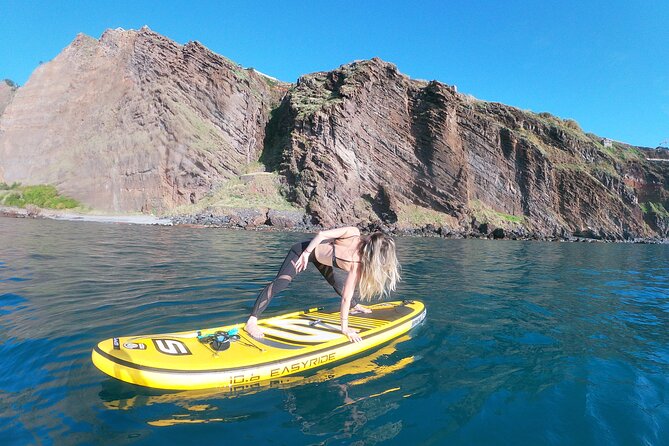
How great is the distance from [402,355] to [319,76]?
55534mm

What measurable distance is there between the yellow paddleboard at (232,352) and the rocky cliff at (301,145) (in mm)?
36129

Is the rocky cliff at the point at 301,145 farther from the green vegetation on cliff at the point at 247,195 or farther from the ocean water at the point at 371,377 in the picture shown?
the ocean water at the point at 371,377

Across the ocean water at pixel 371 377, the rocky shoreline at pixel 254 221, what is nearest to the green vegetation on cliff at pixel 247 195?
the rocky shoreline at pixel 254 221

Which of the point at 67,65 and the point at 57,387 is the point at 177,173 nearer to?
the point at 67,65

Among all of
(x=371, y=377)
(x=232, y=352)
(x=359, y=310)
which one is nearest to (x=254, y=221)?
(x=359, y=310)

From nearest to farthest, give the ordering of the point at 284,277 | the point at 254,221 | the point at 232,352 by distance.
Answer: the point at 232,352 < the point at 284,277 < the point at 254,221

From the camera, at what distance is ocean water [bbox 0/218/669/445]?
3.20 meters

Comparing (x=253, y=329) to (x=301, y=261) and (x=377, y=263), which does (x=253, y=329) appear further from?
(x=377, y=263)

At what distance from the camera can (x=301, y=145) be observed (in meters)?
48.4

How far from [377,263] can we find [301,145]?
45.0 m

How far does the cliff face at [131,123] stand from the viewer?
146 ft

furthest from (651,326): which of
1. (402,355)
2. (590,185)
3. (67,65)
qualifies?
(67,65)

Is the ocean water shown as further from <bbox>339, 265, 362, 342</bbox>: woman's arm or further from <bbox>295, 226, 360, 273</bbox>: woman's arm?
<bbox>295, 226, 360, 273</bbox>: woman's arm

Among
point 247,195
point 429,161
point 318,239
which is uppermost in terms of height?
point 429,161
